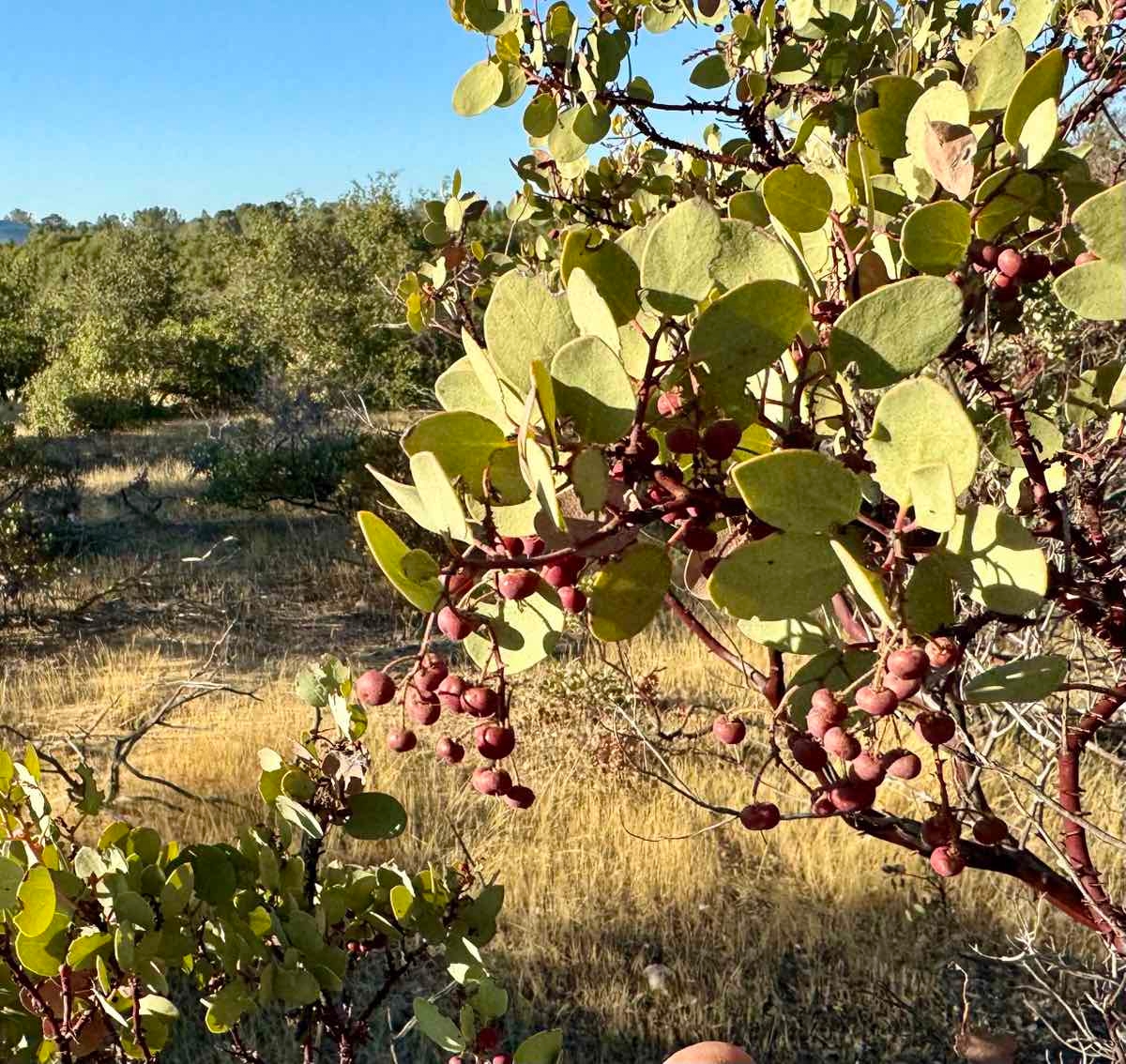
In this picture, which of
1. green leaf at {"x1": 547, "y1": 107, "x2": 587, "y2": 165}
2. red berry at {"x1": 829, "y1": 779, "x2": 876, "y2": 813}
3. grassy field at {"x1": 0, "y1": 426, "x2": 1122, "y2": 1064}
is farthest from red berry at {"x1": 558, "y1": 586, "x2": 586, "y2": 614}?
grassy field at {"x1": 0, "y1": 426, "x2": 1122, "y2": 1064}

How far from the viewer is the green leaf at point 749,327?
1.61 ft

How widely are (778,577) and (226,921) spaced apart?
1030 millimetres

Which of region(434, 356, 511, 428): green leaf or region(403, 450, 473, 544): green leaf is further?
region(434, 356, 511, 428): green leaf

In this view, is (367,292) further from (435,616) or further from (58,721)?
(435,616)

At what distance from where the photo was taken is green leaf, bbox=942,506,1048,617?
1.58ft

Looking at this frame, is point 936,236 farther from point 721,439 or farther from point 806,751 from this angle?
point 806,751

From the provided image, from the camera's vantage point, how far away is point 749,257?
56cm

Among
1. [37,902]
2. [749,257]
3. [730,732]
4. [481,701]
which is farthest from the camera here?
[37,902]

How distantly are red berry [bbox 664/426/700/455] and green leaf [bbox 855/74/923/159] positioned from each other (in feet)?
1.29

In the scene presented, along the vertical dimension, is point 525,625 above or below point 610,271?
below

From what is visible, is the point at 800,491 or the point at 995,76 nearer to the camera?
the point at 800,491

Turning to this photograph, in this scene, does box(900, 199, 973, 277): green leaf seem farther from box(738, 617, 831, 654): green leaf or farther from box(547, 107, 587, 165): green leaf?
box(547, 107, 587, 165): green leaf

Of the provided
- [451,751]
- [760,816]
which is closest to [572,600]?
[451,751]

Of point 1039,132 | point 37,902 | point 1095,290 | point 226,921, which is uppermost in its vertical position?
point 1039,132
